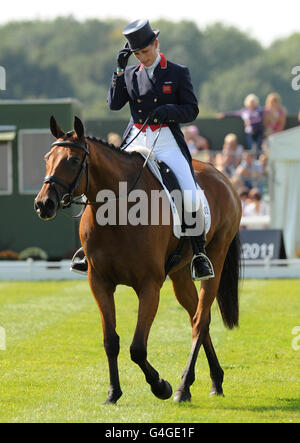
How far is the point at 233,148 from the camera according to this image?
22.7 meters

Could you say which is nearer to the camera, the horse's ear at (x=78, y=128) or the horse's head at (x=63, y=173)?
the horse's head at (x=63, y=173)

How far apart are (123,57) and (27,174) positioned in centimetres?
1409

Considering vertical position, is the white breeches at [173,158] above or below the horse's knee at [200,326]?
above

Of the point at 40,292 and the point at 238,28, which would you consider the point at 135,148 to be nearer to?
the point at 40,292

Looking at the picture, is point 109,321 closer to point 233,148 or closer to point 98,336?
point 98,336

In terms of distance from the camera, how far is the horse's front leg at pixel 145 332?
7.62m

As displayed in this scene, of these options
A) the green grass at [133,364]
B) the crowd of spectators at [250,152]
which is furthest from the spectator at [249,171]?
the green grass at [133,364]

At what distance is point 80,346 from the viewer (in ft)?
36.4

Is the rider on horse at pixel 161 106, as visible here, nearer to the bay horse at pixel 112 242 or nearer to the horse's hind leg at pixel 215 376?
the bay horse at pixel 112 242

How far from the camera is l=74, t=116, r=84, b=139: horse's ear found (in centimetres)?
751

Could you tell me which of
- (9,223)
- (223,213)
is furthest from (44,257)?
(223,213)

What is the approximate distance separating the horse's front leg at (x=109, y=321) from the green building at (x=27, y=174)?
45.4 feet

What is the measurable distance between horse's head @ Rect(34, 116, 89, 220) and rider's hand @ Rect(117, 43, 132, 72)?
1.05 metres
